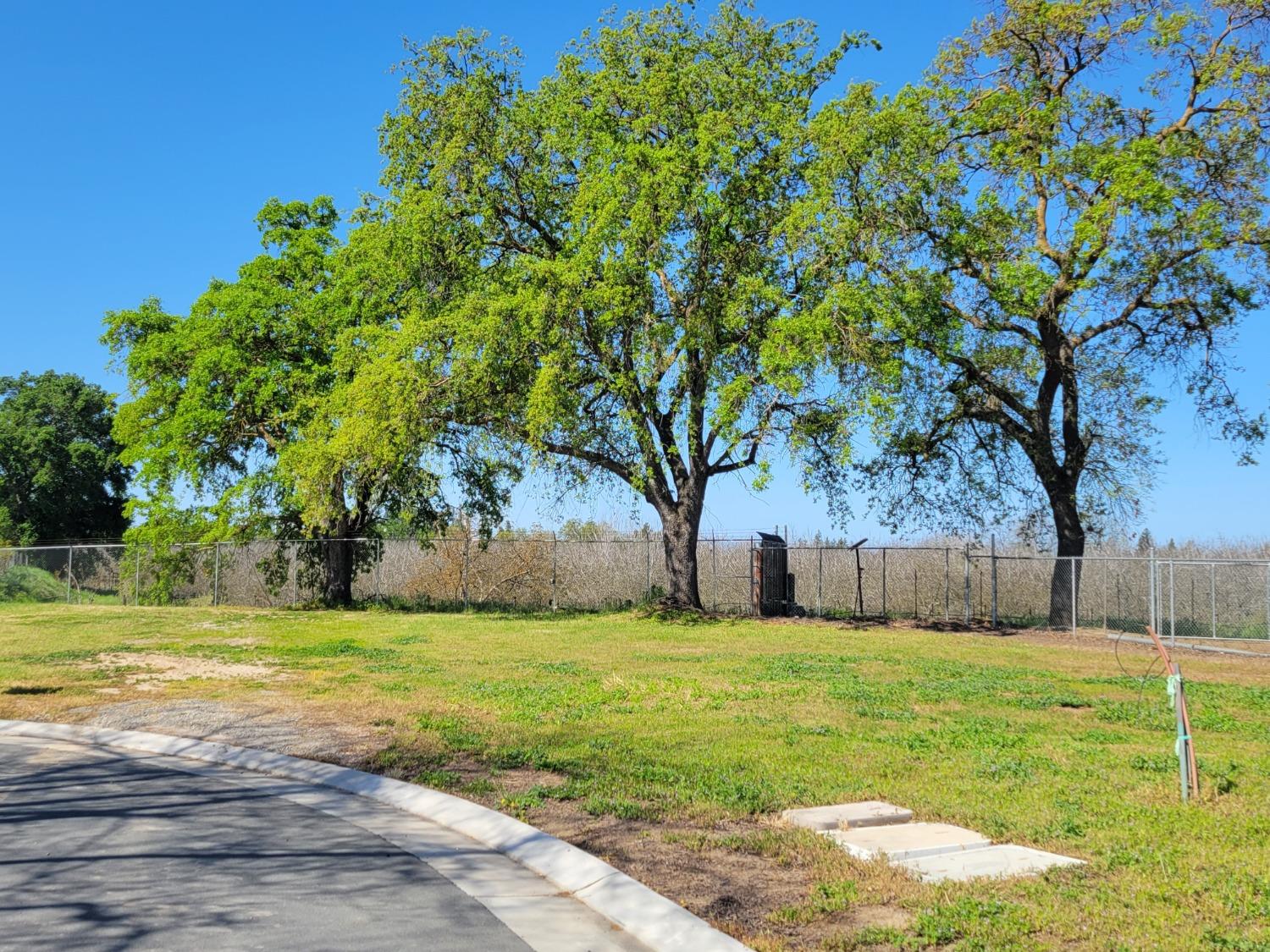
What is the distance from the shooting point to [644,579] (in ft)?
117

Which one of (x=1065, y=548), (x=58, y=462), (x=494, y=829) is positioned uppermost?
(x=58, y=462)

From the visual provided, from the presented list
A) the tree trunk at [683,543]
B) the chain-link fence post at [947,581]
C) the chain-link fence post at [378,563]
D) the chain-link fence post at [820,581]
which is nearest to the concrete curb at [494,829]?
the tree trunk at [683,543]

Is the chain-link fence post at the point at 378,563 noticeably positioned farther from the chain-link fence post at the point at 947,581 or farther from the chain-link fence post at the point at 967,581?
the chain-link fence post at the point at 967,581

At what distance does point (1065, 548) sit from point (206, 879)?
28.0m

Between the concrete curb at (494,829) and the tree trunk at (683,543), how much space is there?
2021 centimetres

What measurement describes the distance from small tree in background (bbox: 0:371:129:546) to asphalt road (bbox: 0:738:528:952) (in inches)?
2281

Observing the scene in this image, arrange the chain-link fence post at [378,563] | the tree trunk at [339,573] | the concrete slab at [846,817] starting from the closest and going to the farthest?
the concrete slab at [846,817] < the chain-link fence post at [378,563] < the tree trunk at [339,573]

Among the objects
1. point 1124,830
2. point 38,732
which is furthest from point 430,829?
point 38,732

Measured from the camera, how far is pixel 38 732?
36.9 feet

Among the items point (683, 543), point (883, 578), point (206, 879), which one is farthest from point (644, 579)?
point (206, 879)

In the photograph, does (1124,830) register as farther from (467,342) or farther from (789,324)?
(467,342)

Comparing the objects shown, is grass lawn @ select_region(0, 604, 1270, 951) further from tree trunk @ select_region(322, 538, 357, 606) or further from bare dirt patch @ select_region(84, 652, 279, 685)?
tree trunk @ select_region(322, 538, 357, 606)

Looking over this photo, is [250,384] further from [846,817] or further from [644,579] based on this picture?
[846,817]

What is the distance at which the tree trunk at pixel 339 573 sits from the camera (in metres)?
37.2
